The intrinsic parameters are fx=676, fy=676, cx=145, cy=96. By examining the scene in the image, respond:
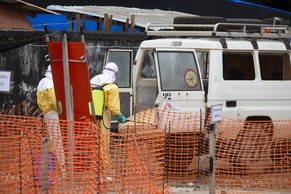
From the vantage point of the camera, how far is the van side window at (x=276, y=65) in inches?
474

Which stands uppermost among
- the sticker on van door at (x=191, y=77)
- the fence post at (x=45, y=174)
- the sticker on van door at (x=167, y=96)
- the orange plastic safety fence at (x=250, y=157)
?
the sticker on van door at (x=191, y=77)

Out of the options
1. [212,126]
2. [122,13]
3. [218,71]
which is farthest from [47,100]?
[122,13]

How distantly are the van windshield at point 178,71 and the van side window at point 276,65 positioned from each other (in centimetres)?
148

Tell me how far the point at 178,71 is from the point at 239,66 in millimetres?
1297

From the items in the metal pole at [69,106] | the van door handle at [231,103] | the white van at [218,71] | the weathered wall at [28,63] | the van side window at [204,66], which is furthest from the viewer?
the weathered wall at [28,63]

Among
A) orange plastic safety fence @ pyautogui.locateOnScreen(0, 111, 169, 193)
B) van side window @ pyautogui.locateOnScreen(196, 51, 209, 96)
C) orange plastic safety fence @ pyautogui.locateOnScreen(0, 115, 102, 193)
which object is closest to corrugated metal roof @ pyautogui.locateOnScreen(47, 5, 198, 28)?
van side window @ pyautogui.locateOnScreen(196, 51, 209, 96)

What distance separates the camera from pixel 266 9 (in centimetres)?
2205

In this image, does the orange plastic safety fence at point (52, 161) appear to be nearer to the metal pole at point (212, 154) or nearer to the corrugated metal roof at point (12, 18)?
the metal pole at point (212, 154)

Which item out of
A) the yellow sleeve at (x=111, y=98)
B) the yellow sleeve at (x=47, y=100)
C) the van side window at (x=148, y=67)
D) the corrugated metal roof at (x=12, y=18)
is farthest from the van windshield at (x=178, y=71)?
the corrugated metal roof at (x=12, y=18)

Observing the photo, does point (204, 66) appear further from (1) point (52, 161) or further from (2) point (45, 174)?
(2) point (45, 174)

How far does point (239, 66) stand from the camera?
11.9m

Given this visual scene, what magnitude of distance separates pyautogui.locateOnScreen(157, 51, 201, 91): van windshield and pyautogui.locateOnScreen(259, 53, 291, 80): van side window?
148 cm

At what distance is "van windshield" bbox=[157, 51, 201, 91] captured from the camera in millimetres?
11133

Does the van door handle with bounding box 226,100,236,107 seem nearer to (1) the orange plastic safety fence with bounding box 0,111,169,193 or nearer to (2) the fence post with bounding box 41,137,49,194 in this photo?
(1) the orange plastic safety fence with bounding box 0,111,169,193
